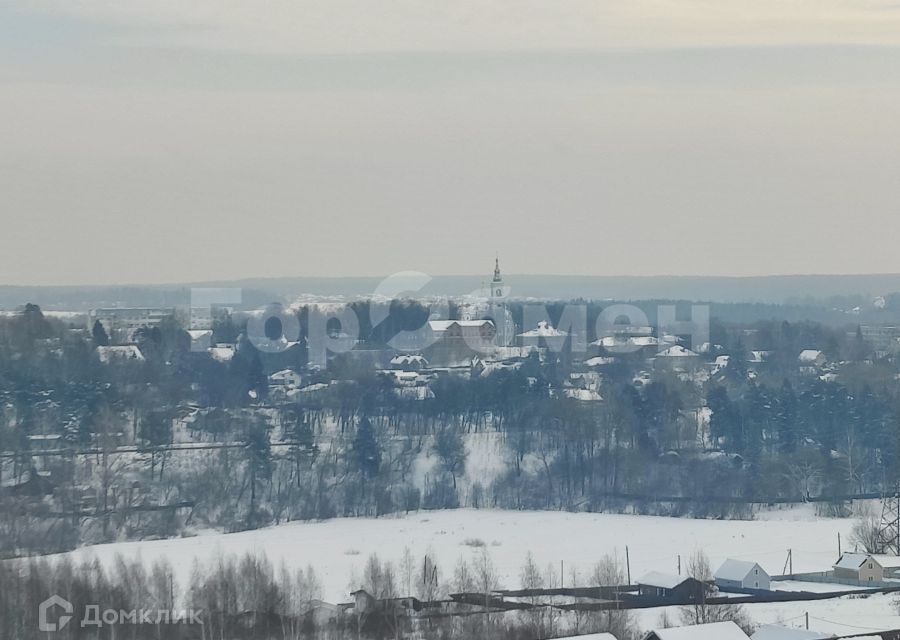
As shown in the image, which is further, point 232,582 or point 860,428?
point 860,428

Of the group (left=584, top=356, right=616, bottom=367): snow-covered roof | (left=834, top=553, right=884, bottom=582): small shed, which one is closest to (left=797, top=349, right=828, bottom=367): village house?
(left=584, top=356, right=616, bottom=367): snow-covered roof

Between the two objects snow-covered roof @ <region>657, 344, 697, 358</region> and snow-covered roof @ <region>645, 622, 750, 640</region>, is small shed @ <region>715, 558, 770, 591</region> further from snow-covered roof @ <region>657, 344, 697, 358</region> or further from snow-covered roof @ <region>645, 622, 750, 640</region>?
snow-covered roof @ <region>657, 344, 697, 358</region>

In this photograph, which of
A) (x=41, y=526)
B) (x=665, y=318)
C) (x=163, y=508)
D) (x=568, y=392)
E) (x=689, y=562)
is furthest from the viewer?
(x=665, y=318)

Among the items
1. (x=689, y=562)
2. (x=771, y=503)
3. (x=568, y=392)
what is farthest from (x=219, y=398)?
(x=689, y=562)

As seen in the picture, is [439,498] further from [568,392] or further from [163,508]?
[568,392]

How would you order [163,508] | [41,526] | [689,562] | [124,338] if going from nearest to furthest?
[689,562] < [41,526] < [163,508] < [124,338]

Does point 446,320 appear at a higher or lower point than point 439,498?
higher
